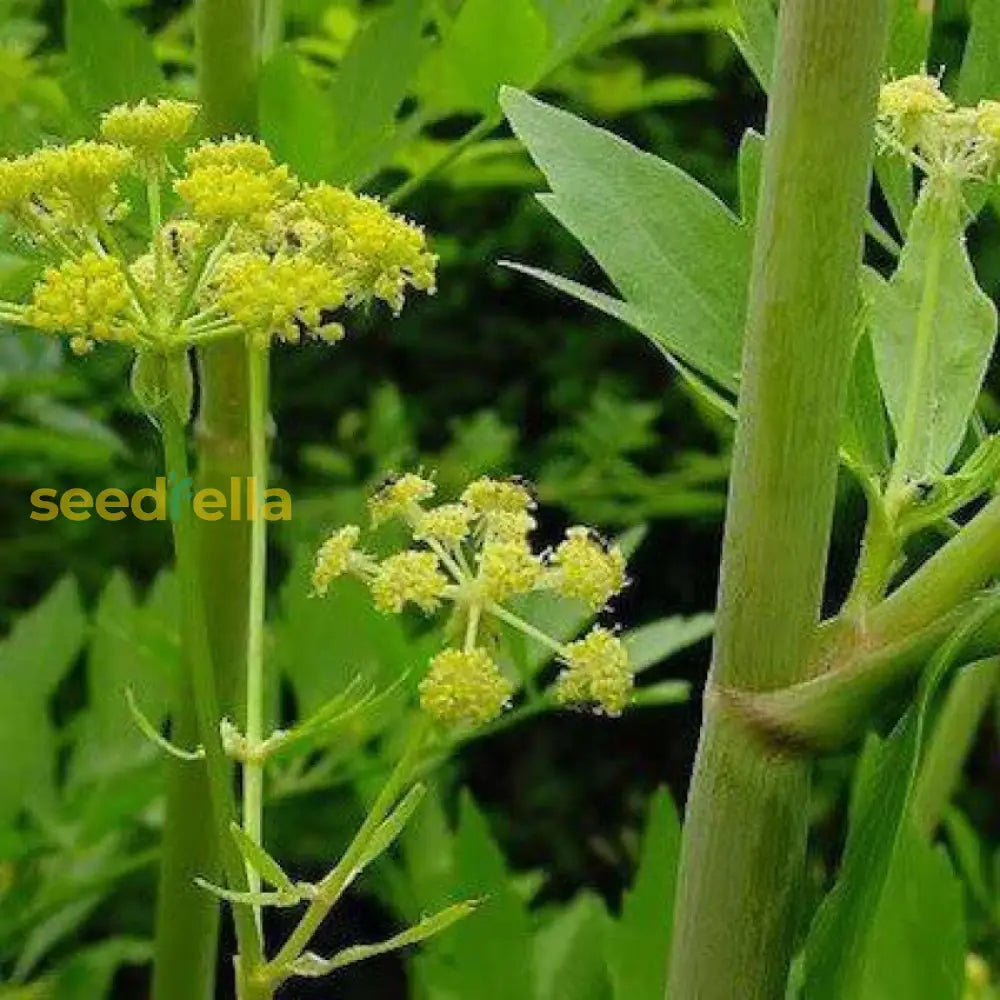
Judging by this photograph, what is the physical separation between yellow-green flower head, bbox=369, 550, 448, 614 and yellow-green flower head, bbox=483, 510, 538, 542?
0.02m

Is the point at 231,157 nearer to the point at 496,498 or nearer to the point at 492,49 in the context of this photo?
the point at 496,498

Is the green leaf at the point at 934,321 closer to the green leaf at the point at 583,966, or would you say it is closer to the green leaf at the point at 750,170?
the green leaf at the point at 750,170

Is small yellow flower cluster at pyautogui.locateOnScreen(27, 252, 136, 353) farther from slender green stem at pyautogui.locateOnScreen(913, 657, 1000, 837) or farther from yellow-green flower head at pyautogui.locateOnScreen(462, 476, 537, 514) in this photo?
slender green stem at pyautogui.locateOnScreen(913, 657, 1000, 837)

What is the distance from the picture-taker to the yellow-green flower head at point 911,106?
52 cm

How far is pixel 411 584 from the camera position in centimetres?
49

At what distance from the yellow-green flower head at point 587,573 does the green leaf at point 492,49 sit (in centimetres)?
24

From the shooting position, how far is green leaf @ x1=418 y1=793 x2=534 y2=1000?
2.56 feet

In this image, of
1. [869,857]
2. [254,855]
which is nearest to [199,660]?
[254,855]

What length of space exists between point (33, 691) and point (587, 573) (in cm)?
57

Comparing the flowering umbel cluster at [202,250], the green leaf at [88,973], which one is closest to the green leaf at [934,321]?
the flowering umbel cluster at [202,250]

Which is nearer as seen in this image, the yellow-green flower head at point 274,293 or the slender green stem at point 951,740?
the yellow-green flower head at point 274,293

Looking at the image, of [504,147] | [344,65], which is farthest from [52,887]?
[344,65]

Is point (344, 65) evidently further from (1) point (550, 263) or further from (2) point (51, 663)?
(1) point (550, 263)

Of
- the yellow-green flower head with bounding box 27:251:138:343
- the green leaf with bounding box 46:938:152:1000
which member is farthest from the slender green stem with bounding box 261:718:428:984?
the green leaf with bounding box 46:938:152:1000
